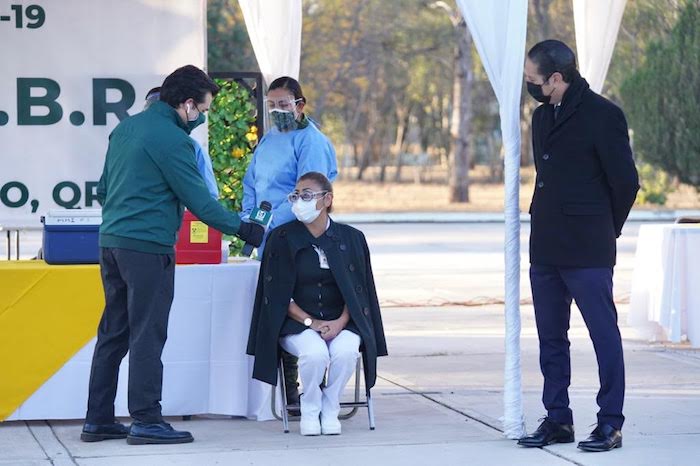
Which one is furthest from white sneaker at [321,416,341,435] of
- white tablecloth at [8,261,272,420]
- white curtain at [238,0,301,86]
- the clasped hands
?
white curtain at [238,0,301,86]

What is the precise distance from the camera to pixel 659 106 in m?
28.4

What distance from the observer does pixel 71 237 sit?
24.1 ft

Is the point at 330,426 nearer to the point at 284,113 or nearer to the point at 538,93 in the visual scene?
the point at 284,113

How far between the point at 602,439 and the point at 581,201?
3.80 feet

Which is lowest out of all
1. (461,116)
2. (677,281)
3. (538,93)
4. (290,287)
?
(677,281)

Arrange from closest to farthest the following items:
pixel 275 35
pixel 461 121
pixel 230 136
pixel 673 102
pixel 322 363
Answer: pixel 322 363 < pixel 275 35 < pixel 230 136 < pixel 673 102 < pixel 461 121

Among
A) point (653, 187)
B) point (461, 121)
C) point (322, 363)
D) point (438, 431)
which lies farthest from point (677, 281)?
point (461, 121)

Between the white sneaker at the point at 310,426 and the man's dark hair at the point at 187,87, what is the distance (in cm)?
174

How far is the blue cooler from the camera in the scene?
7.32 metres

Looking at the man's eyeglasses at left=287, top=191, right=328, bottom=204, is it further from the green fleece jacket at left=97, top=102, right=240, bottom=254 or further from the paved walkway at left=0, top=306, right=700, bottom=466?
the paved walkway at left=0, top=306, right=700, bottom=466

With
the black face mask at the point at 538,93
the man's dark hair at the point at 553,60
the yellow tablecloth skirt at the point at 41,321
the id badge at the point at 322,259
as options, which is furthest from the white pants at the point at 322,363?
the man's dark hair at the point at 553,60

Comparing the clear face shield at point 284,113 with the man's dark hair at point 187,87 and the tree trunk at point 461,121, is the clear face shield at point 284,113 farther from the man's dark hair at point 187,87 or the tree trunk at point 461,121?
the tree trunk at point 461,121

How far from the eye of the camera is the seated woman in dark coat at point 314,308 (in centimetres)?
709

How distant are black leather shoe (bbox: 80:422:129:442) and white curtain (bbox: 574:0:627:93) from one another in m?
3.49
